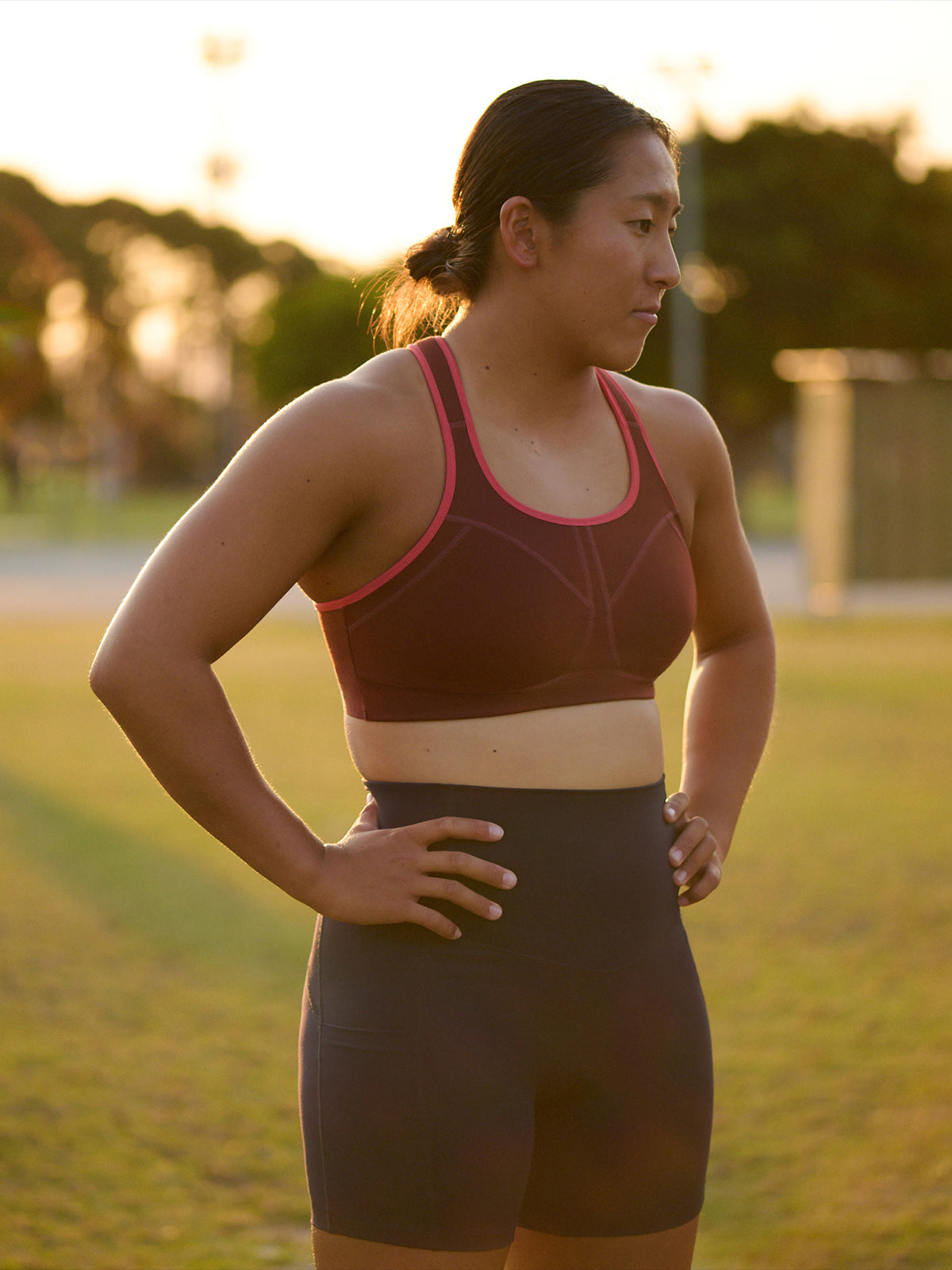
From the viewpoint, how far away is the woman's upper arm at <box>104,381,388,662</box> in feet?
5.91

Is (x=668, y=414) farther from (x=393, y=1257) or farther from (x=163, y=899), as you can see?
(x=163, y=899)

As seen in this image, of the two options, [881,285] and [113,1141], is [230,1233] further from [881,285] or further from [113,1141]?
[881,285]

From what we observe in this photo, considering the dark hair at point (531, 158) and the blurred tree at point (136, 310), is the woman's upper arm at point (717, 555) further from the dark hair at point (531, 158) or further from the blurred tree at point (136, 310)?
the blurred tree at point (136, 310)

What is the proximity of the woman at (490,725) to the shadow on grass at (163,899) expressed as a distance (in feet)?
12.8

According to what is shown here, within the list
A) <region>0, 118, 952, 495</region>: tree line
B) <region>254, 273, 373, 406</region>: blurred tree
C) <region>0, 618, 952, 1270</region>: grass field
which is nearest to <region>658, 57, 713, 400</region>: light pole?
<region>0, 118, 952, 495</region>: tree line

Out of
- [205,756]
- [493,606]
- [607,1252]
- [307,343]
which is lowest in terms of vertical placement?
[607,1252]

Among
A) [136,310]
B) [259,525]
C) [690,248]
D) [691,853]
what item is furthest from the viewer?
[136,310]

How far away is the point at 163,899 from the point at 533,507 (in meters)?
5.34

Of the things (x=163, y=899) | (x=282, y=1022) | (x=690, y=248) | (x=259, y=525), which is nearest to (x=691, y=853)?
(x=259, y=525)

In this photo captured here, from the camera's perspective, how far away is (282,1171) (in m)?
4.14

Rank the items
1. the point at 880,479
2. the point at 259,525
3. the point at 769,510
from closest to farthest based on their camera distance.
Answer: the point at 259,525, the point at 880,479, the point at 769,510

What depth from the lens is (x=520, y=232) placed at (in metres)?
1.95

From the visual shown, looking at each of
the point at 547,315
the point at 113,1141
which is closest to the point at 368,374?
the point at 547,315

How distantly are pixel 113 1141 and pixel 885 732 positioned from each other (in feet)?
25.0
